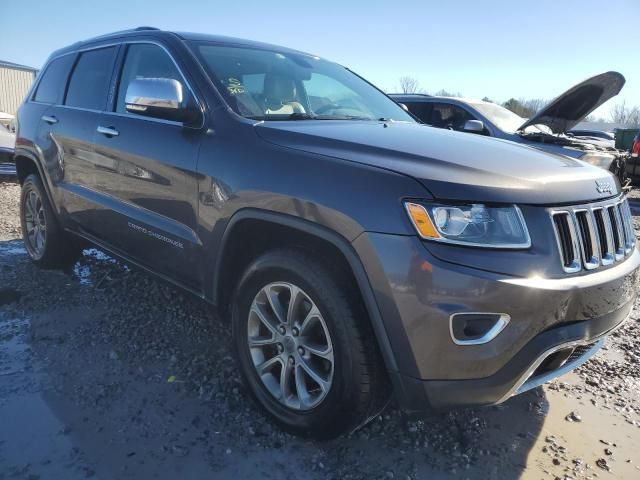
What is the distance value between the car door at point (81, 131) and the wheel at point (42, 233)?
41 centimetres

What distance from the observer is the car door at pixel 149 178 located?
9.19 ft

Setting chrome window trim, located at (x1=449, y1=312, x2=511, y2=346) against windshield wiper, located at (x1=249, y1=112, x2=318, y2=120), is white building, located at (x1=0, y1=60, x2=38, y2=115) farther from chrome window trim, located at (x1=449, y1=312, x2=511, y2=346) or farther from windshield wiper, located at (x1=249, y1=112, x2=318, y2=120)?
chrome window trim, located at (x1=449, y1=312, x2=511, y2=346)

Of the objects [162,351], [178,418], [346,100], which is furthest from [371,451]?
[346,100]

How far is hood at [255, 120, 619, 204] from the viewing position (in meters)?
1.97

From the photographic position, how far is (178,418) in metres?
2.57

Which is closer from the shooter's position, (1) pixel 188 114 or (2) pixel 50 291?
(1) pixel 188 114

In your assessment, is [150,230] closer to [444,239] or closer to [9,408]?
[9,408]

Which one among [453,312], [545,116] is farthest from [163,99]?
[545,116]

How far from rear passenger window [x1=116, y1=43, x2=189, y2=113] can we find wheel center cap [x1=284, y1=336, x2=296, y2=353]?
1.58 metres

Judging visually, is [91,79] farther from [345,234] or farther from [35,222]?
[345,234]

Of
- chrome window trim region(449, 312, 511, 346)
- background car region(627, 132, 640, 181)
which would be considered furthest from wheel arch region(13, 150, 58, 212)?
background car region(627, 132, 640, 181)

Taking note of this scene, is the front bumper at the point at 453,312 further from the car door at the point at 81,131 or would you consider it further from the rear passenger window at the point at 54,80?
the rear passenger window at the point at 54,80

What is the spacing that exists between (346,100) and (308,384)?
199cm

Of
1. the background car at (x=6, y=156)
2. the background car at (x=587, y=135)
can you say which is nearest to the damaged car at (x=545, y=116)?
the background car at (x=587, y=135)
